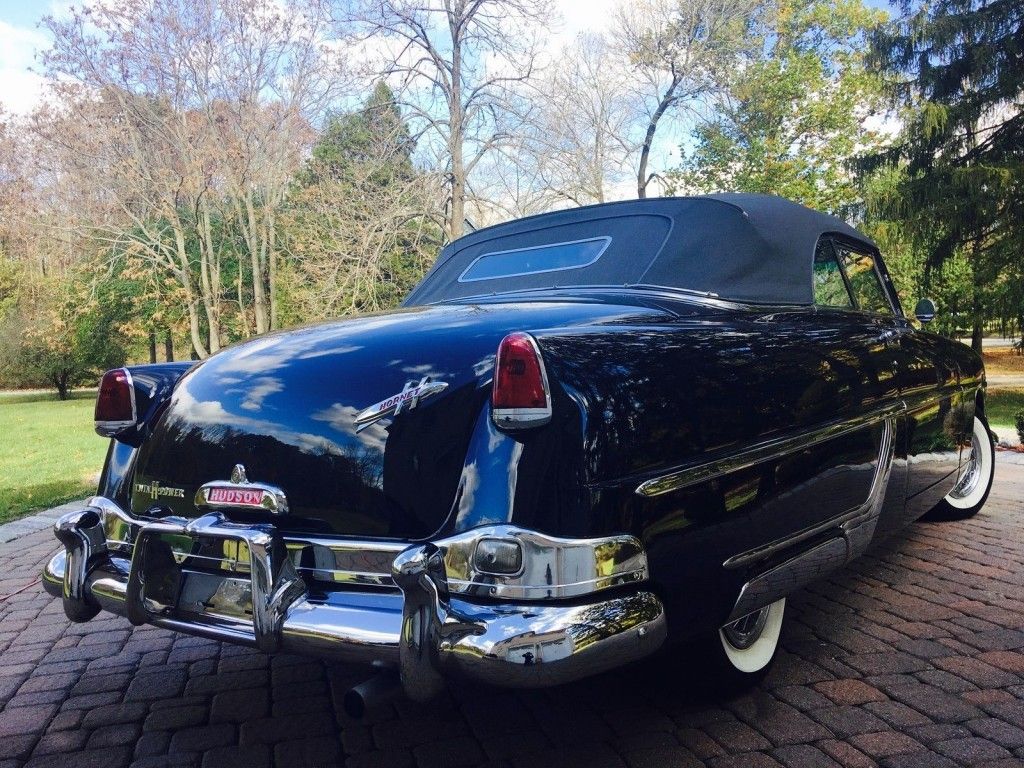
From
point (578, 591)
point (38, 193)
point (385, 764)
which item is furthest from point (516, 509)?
point (38, 193)

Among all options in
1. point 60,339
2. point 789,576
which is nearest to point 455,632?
point 789,576

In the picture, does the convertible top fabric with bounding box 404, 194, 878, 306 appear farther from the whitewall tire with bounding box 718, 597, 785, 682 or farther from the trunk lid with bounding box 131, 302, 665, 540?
the whitewall tire with bounding box 718, 597, 785, 682

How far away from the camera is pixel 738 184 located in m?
21.2

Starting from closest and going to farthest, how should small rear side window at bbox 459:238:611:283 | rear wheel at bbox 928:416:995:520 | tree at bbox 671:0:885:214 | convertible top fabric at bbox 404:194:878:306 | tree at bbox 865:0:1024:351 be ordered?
convertible top fabric at bbox 404:194:878:306
small rear side window at bbox 459:238:611:283
rear wheel at bbox 928:416:995:520
tree at bbox 865:0:1024:351
tree at bbox 671:0:885:214

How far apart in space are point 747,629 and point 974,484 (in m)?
3.36

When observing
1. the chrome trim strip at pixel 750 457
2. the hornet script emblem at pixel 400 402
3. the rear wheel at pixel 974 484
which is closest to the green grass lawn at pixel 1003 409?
the rear wheel at pixel 974 484

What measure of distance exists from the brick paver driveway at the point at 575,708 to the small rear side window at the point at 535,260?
1.56 meters

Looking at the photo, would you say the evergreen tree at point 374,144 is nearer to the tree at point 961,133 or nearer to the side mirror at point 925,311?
the tree at point 961,133

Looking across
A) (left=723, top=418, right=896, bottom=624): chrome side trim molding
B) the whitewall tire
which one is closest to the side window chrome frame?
(left=723, top=418, right=896, bottom=624): chrome side trim molding

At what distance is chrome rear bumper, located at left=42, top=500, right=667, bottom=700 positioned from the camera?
5.70ft

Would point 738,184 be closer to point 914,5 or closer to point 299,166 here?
point 914,5

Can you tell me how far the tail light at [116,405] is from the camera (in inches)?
103

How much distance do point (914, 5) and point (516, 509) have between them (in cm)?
1795

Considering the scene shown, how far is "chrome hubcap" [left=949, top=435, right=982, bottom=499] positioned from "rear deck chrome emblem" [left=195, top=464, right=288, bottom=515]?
446cm
